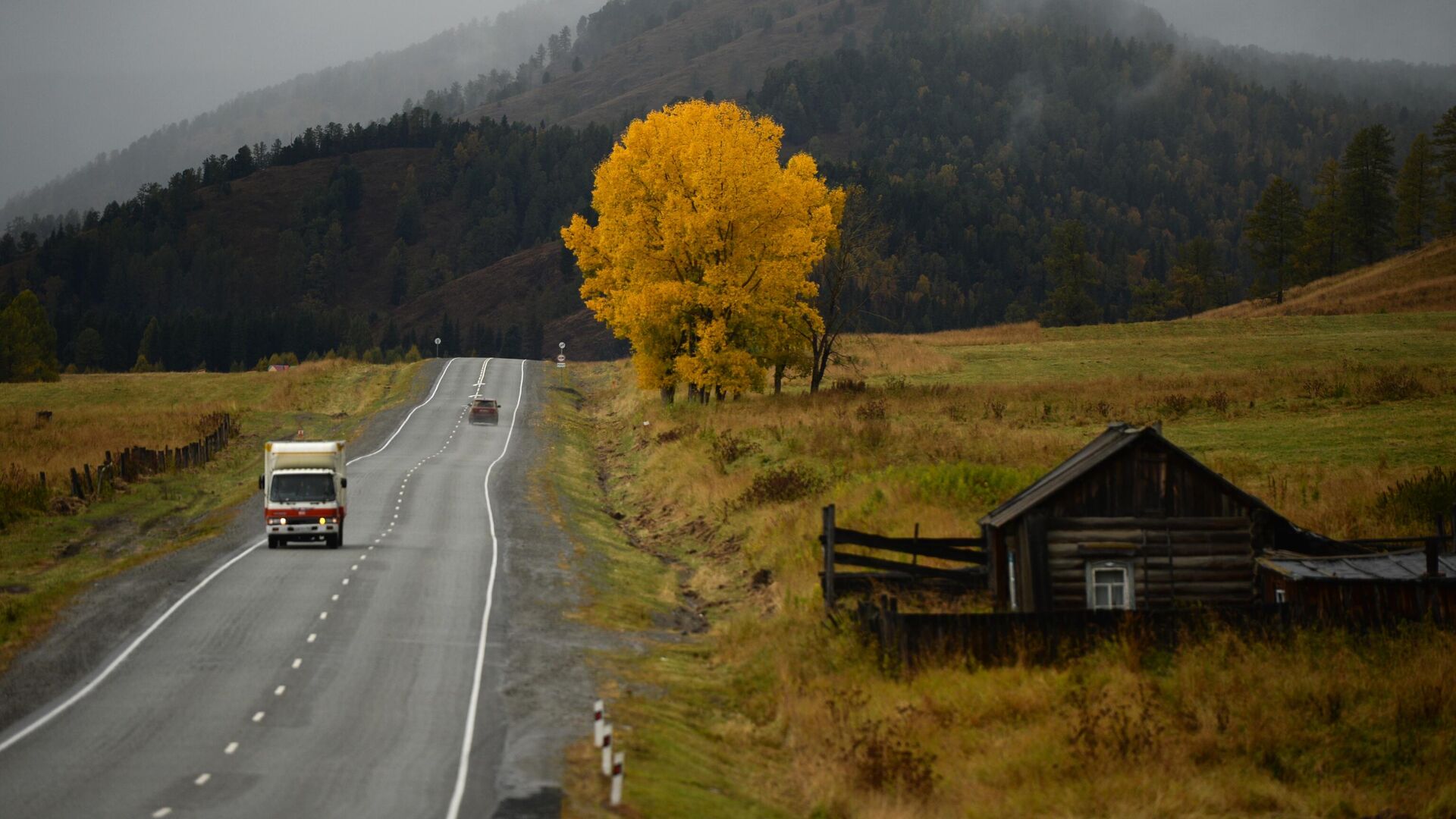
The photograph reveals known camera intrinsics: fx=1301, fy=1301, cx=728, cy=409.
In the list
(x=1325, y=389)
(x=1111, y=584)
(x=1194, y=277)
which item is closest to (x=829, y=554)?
(x=1111, y=584)

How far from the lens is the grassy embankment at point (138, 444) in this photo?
34156 millimetres

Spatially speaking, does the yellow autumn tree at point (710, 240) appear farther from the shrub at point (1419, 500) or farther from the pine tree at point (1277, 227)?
the pine tree at point (1277, 227)

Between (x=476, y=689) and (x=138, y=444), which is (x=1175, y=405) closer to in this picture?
(x=476, y=689)

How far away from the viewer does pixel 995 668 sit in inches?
862

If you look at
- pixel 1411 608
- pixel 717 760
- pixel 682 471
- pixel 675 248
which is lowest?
pixel 717 760

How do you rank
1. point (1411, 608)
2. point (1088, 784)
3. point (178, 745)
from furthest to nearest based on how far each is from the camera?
1. point (1411, 608)
2. point (178, 745)
3. point (1088, 784)

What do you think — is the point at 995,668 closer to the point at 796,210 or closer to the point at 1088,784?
the point at 1088,784

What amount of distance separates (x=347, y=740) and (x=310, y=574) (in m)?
13.6

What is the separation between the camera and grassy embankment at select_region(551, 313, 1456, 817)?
18.4m

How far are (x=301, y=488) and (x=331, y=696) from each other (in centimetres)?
1556

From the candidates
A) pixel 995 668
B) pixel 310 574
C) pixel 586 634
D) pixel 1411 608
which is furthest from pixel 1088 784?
pixel 310 574

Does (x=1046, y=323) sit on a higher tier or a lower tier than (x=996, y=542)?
higher

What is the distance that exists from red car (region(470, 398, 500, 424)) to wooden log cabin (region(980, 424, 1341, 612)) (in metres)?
50.8

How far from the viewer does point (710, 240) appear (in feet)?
193
